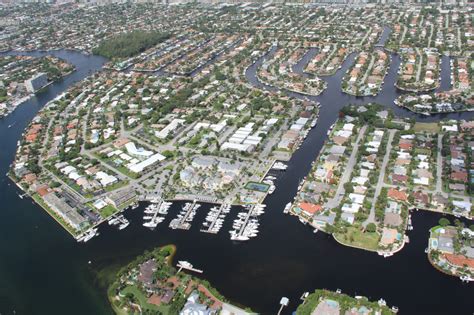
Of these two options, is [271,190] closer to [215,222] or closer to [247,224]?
[247,224]

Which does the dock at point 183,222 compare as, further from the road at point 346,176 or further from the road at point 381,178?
the road at point 381,178

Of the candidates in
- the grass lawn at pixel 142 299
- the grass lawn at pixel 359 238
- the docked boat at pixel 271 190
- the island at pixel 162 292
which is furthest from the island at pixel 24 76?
the grass lawn at pixel 359 238

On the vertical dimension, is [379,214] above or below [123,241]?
above

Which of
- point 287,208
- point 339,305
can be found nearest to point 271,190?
point 287,208

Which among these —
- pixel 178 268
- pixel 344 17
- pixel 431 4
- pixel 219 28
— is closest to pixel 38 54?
pixel 219 28

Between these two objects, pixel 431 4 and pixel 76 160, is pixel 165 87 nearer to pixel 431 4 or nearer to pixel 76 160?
pixel 76 160

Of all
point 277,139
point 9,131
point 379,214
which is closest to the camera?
point 379,214

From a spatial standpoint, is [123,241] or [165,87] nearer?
[123,241]
